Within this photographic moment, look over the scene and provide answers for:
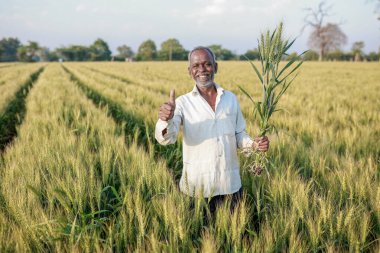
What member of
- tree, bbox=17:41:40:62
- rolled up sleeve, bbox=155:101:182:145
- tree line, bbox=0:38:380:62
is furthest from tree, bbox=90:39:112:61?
rolled up sleeve, bbox=155:101:182:145

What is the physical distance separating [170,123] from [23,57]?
9917 centimetres

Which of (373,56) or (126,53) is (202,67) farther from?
(126,53)

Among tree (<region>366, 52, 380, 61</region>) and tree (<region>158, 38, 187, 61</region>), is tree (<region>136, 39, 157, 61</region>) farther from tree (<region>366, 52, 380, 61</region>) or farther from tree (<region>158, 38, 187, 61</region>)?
tree (<region>366, 52, 380, 61</region>)

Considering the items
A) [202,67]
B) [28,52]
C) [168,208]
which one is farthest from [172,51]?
[168,208]

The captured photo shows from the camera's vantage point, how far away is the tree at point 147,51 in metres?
81.2

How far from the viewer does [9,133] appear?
16.5ft

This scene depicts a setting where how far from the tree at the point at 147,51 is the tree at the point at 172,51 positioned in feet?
7.81

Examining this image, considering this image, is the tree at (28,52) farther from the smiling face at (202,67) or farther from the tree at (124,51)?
the smiling face at (202,67)

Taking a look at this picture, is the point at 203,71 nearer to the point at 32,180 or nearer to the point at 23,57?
the point at 32,180

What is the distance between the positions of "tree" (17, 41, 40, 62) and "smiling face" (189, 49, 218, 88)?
96391mm

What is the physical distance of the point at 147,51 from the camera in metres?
83.2

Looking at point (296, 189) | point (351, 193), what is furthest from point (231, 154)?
point (351, 193)

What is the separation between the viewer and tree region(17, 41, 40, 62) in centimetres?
8593

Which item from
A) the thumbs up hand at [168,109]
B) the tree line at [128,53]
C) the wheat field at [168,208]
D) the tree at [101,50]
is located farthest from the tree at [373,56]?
the thumbs up hand at [168,109]
